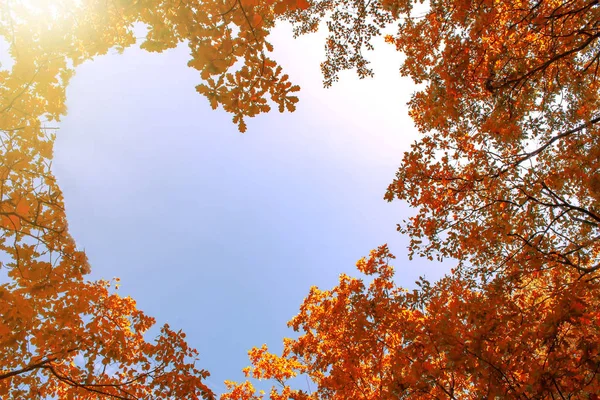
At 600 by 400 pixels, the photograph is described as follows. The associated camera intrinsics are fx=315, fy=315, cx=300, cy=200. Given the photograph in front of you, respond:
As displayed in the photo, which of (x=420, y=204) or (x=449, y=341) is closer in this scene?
(x=449, y=341)

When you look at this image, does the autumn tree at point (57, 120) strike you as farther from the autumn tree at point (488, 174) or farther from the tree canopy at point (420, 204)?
the autumn tree at point (488, 174)

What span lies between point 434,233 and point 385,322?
6.56ft

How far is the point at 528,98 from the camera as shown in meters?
6.77

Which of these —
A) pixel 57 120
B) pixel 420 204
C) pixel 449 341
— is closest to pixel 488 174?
pixel 420 204

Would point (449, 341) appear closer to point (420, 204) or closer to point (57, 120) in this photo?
point (420, 204)

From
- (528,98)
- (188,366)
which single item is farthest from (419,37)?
(188,366)

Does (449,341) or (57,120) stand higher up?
(57,120)

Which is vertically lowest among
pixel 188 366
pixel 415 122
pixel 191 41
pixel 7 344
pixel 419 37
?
pixel 188 366

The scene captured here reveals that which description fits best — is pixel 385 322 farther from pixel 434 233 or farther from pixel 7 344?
pixel 7 344

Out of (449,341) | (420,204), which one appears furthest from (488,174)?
(449,341)

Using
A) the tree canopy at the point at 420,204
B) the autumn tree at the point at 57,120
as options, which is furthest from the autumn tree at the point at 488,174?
the autumn tree at the point at 57,120

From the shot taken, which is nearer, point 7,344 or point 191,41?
point 191,41

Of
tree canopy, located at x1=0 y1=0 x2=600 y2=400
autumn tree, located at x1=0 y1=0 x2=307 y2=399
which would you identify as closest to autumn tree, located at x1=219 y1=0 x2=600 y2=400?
tree canopy, located at x1=0 y1=0 x2=600 y2=400

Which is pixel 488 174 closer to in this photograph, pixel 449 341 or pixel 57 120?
pixel 449 341
